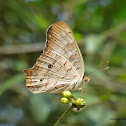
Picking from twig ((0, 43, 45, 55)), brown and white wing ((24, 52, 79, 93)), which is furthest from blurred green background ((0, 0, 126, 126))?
brown and white wing ((24, 52, 79, 93))

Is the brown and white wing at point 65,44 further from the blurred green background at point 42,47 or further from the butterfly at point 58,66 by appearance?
the blurred green background at point 42,47

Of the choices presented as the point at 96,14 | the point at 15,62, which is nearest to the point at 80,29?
the point at 96,14

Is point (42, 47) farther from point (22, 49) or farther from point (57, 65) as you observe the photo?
point (57, 65)

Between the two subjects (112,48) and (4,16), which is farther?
(112,48)

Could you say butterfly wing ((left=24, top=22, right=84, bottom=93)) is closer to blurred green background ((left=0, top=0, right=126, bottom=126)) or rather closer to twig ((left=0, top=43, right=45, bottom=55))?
blurred green background ((left=0, top=0, right=126, bottom=126))

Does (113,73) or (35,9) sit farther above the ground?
(35,9)

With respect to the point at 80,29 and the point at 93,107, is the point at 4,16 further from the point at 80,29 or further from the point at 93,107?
the point at 93,107

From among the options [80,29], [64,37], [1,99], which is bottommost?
[1,99]
